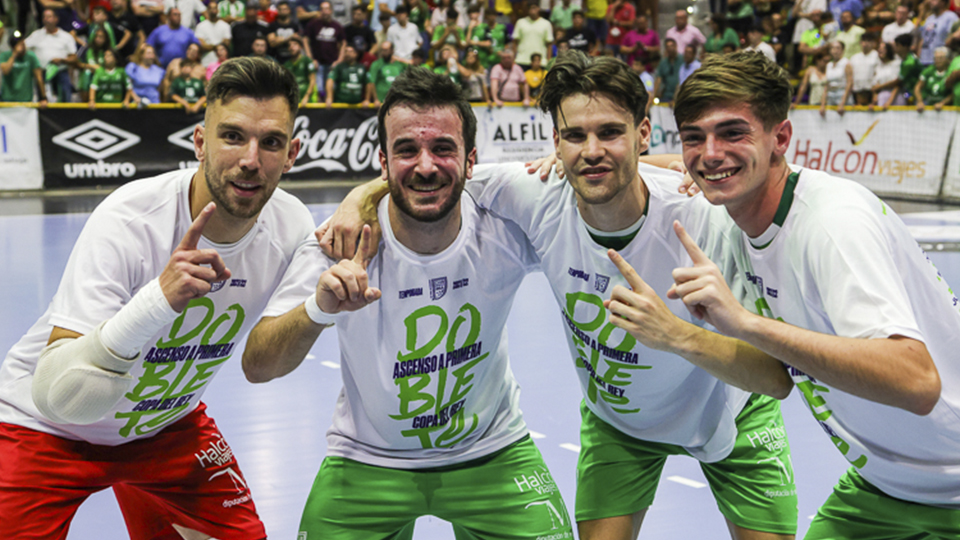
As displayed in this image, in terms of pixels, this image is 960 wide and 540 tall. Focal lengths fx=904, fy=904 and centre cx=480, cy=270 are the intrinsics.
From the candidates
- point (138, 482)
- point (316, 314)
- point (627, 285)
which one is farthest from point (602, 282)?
point (138, 482)

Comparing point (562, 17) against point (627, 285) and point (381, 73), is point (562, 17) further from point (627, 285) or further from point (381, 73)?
point (627, 285)

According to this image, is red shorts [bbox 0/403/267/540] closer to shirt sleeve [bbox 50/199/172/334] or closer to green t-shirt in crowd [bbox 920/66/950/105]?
shirt sleeve [bbox 50/199/172/334]

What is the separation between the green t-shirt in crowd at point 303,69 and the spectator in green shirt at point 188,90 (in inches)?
75.9

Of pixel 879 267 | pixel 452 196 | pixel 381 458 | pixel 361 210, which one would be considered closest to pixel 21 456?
pixel 381 458

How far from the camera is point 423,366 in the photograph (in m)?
3.85

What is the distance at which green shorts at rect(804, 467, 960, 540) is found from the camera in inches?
133

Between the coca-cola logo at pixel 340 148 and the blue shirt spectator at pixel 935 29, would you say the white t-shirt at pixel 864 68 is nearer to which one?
the blue shirt spectator at pixel 935 29

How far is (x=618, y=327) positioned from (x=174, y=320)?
5.74 ft

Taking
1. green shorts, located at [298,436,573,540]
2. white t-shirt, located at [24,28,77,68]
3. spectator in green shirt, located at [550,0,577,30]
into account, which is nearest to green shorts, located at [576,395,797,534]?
green shorts, located at [298,436,573,540]

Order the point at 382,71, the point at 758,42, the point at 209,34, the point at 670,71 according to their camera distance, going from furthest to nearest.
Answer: the point at 670,71
the point at 758,42
the point at 382,71
the point at 209,34

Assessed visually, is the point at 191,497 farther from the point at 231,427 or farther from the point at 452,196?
the point at 231,427

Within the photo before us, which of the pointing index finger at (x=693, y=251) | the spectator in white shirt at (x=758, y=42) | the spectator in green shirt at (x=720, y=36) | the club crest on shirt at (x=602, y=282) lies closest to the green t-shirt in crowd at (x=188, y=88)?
the spectator in green shirt at (x=720, y=36)

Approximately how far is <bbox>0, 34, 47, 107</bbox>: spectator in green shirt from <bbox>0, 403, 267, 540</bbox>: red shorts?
Result: 15.5m

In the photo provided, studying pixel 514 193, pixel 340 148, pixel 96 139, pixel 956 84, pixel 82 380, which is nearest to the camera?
pixel 82 380
